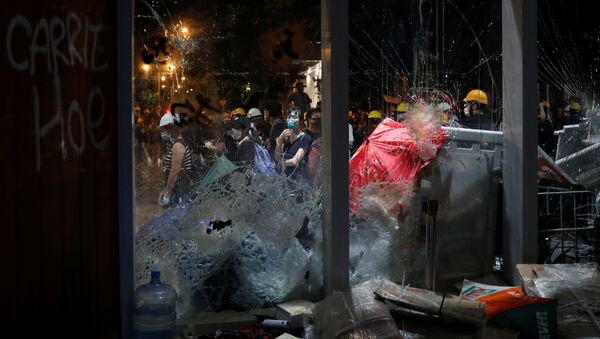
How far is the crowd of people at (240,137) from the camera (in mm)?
4625

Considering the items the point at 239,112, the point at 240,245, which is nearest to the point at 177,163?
the point at 239,112

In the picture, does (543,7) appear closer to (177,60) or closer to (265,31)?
(265,31)

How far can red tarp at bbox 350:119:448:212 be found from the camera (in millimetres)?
5188

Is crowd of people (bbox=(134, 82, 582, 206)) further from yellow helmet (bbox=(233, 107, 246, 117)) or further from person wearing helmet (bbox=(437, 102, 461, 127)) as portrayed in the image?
person wearing helmet (bbox=(437, 102, 461, 127))

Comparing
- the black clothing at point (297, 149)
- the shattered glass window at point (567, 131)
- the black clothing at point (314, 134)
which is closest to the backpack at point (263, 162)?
the black clothing at point (297, 149)

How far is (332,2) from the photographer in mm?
4789

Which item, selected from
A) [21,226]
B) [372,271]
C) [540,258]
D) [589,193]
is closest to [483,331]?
[372,271]

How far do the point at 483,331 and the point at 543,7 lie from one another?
3.22 meters

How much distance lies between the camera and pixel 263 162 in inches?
192

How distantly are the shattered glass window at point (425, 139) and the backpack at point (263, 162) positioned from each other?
28.8 inches

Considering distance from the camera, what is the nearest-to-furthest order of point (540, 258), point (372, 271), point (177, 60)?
point (177, 60), point (372, 271), point (540, 258)

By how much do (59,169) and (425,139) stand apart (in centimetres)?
317

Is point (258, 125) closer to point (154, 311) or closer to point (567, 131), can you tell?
point (154, 311)

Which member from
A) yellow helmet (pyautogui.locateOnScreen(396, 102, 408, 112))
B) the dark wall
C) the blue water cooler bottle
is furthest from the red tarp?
the dark wall
